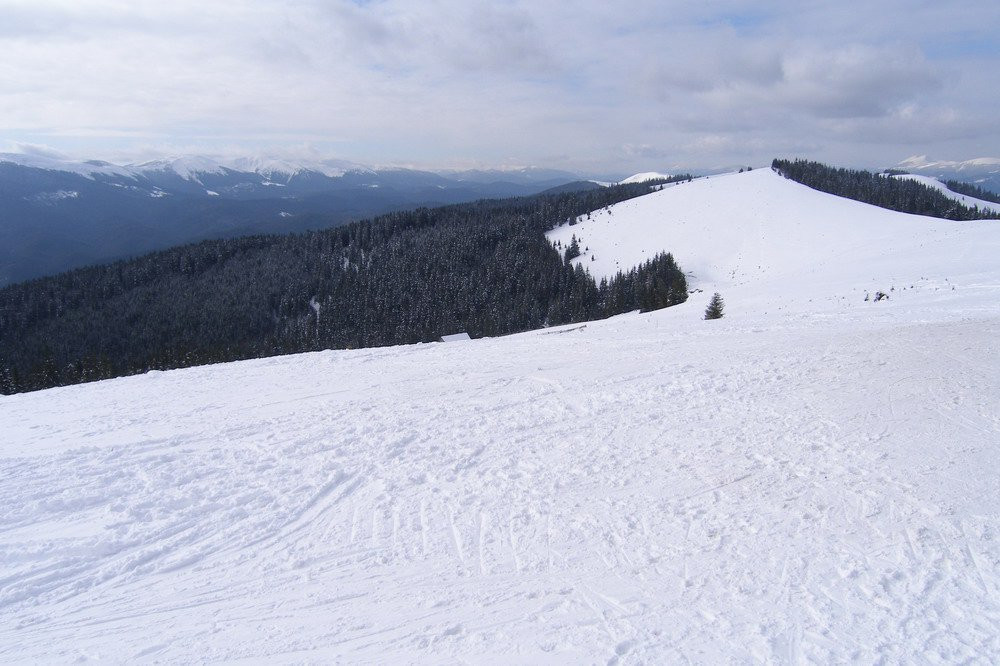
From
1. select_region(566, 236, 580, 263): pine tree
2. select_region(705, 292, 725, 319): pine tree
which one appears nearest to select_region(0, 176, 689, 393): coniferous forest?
select_region(566, 236, 580, 263): pine tree

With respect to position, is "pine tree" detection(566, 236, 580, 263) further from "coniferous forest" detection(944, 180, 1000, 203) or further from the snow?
"coniferous forest" detection(944, 180, 1000, 203)

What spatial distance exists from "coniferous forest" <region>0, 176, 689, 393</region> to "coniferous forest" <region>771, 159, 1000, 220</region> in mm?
49990

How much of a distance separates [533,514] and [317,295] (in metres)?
112

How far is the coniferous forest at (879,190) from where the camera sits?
9550cm

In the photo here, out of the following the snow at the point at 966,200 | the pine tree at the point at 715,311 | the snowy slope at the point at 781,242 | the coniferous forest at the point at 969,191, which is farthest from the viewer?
the coniferous forest at the point at 969,191

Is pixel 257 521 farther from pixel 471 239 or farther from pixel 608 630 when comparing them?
pixel 471 239

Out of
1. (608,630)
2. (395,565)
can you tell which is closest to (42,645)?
(395,565)

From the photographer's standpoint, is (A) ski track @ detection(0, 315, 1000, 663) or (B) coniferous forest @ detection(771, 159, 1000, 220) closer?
(A) ski track @ detection(0, 315, 1000, 663)

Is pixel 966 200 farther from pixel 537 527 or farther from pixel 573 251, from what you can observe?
pixel 537 527

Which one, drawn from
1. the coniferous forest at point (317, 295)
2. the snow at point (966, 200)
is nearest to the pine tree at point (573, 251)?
the coniferous forest at point (317, 295)

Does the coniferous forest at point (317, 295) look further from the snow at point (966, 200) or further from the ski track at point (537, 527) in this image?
the snow at point (966, 200)

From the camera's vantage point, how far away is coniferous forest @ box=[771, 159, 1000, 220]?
95.5m

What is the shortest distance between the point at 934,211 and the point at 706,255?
5794 cm

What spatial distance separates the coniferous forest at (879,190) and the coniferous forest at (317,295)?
4999 centimetres
